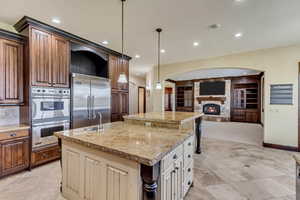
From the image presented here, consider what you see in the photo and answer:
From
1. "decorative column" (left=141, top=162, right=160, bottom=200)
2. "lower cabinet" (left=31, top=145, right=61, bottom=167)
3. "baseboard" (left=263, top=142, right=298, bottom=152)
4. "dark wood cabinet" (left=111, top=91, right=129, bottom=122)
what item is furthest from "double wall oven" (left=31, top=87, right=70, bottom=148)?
"baseboard" (left=263, top=142, right=298, bottom=152)

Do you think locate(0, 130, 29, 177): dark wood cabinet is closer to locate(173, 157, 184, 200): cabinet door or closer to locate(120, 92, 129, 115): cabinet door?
locate(120, 92, 129, 115): cabinet door

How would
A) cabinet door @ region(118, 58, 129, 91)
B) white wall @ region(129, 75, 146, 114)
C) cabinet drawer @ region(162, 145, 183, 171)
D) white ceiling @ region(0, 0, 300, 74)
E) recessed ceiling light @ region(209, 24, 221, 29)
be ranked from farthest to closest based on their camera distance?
white wall @ region(129, 75, 146, 114), cabinet door @ region(118, 58, 129, 91), recessed ceiling light @ region(209, 24, 221, 29), white ceiling @ region(0, 0, 300, 74), cabinet drawer @ region(162, 145, 183, 171)

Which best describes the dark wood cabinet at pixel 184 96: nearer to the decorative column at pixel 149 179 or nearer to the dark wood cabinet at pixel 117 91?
the dark wood cabinet at pixel 117 91

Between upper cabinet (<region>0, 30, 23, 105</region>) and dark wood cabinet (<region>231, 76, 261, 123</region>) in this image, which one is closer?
upper cabinet (<region>0, 30, 23, 105</region>)

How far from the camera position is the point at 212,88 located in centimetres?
1022

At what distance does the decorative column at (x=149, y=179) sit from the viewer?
1.21 m

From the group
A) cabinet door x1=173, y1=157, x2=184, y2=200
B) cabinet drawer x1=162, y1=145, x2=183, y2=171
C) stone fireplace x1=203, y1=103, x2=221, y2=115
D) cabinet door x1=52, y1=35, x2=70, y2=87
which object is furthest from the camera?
stone fireplace x1=203, y1=103, x2=221, y2=115

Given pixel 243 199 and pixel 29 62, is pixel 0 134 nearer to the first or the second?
pixel 29 62

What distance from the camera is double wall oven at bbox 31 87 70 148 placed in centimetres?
281

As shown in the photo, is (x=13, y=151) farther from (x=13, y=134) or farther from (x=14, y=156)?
(x=13, y=134)

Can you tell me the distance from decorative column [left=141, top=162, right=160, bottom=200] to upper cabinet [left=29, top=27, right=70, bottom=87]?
279 centimetres

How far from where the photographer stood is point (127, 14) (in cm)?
257

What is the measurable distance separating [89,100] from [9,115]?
1535 millimetres

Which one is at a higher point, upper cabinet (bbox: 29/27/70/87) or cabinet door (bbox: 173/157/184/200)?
upper cabinet (bbox: 29/27/70/87)
